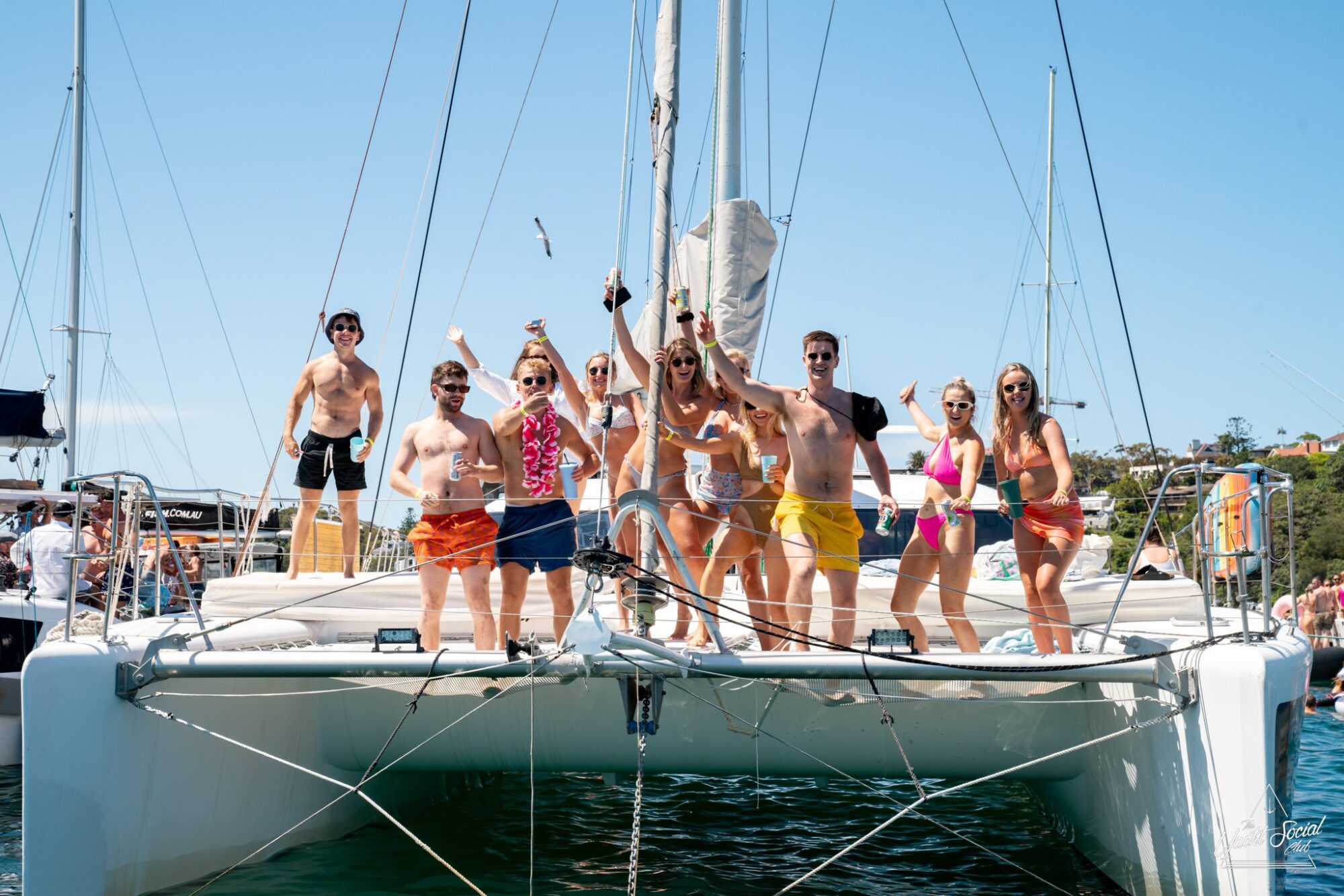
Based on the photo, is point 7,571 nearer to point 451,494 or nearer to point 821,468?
point 451,494

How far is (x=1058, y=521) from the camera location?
18.7ft

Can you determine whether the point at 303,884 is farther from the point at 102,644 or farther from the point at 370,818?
→ the point at 102,644

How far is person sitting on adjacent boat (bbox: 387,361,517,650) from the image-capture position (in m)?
5.73

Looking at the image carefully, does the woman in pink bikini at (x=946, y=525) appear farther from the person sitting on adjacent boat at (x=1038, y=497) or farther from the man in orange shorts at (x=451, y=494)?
the man in orange shorts at (x=451, y=494)

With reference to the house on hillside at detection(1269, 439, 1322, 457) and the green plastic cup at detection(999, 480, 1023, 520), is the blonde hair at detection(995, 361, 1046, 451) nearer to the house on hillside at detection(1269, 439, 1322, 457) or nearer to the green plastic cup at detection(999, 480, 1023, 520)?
the green plastic cup at detection(999, 480, 1023, 520)

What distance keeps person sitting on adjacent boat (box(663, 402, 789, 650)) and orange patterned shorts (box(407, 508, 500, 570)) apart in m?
1.06

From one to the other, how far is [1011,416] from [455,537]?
295 centimetres

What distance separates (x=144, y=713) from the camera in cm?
505

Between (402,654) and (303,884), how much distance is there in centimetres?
187

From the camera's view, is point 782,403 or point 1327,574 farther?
point 1327,574

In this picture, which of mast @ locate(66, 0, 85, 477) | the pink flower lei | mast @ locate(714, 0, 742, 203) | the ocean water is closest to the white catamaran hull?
the ocean water

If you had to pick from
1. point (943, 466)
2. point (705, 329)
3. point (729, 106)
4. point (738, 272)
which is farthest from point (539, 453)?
point (729, 106)

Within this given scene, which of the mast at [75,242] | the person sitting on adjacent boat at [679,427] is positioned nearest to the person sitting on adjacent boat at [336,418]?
the person sitting on adjacent boat at [679,427]

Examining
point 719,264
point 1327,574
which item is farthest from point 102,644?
point 1327,574
